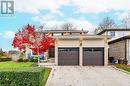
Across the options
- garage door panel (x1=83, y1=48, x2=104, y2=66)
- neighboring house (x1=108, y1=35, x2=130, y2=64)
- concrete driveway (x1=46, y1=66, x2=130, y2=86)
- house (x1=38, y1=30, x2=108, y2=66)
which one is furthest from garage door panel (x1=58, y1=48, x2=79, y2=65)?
concrete driveway (x1=46, y1=66, x2=130, y2=86)

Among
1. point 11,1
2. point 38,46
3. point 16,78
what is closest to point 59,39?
point 38,46

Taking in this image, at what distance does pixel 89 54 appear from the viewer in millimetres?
41625

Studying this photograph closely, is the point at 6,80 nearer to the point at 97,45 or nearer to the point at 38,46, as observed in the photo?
the point at 97,45

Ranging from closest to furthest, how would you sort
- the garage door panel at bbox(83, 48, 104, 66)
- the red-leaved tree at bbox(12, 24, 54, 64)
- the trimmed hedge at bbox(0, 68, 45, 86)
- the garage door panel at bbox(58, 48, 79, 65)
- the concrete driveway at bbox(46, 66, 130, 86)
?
the trimmed hedge at bbox(0, 68, 45, 86), the concrete driveway at bbox(46, 66, 130, 86), the garage door panel at bbox(83, 48, 104, 66), the garage door panel at bbox(58, 48, 79, 65), the red-leaved tree at bbox(12, 24, 54, 64)

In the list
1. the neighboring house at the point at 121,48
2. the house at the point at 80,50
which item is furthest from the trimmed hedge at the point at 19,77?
the neighboring house at the point at 121,48

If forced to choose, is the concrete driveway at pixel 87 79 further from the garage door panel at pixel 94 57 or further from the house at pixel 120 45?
the house at pixel 120 45

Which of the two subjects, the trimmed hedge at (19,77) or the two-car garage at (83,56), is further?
the two-car garage at (83,56)

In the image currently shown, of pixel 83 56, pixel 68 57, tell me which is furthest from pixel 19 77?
pixel 83 56

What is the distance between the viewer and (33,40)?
173ft

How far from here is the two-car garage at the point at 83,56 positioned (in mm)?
41500

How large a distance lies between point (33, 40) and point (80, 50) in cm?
1336

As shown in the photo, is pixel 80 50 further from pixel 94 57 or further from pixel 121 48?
pixel 121 48

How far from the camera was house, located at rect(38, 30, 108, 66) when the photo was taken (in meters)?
41.5

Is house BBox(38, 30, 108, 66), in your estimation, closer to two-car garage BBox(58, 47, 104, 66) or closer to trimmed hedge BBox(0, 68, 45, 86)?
two-car garage BBox(58, 47, 104, 66)
